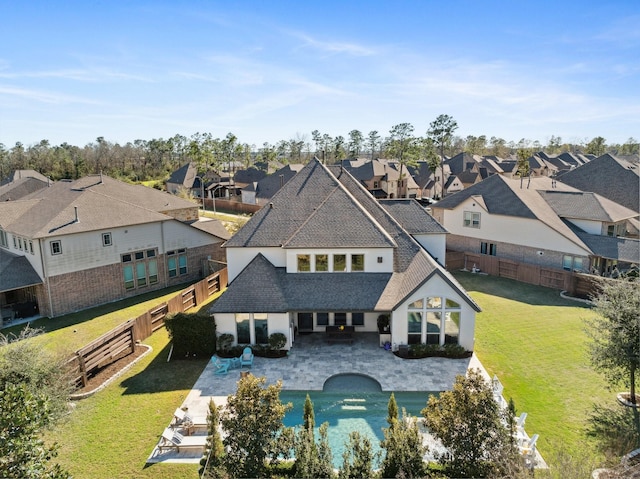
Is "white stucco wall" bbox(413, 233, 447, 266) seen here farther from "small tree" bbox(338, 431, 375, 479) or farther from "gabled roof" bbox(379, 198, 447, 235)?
"small tree" bbox(338, 431, 375, 479)

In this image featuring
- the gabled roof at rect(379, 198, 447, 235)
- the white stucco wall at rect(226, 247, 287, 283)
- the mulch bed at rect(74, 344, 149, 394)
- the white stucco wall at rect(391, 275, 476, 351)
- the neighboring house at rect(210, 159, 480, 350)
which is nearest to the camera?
the mulch bed at rect(74, 344, 149, 394)

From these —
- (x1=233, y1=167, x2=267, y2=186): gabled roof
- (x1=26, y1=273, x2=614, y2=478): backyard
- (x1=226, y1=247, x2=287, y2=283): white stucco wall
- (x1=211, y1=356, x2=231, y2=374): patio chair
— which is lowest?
(x1=26, y1=273, x2=614, y2=478): backyard

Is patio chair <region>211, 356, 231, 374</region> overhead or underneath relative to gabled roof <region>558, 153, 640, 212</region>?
underneath

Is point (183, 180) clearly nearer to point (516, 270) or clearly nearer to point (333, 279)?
point (516, 270)

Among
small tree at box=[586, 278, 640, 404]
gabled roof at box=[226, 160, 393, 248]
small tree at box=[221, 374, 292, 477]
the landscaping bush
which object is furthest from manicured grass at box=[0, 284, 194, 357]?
small tree at box=[586, 278, 640, 404]

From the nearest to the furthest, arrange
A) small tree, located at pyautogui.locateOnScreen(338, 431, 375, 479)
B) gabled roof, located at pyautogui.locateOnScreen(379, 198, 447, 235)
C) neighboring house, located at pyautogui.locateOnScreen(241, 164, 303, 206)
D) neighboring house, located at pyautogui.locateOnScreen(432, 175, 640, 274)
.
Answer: small tree, located at pyautogui.locateOnScreen(338, 431, 375, 479) → gabled roof, located at pyautogui.locateOnScreen(379, 198, 447, 235) → neighboring house, located at pyautogui.locateOnScreen(432, 175, 640, 274) → neighboring house, located at pyautogui.locateOnScreen(241, 164, 303, 206)

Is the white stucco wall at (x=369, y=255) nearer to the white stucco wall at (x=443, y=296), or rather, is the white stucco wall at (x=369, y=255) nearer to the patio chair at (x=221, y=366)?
the white stucco wall at (x=443, y=296)

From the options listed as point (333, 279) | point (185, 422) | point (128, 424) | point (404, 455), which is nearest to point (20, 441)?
point (185, 422)

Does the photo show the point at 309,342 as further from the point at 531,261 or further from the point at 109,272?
the point at 531,261

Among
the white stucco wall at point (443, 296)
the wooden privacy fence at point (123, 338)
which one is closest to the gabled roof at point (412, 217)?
the white stucco wall at point (443, 296)
